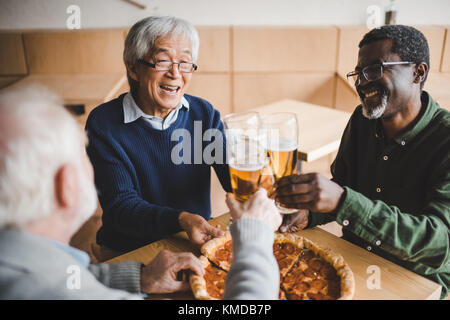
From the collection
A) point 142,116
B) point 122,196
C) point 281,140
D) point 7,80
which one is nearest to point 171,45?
point 142,116

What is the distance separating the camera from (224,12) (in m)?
3.68

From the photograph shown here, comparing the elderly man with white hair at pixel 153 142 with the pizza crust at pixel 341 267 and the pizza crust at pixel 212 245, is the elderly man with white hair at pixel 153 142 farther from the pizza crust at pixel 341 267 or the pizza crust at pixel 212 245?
the pizza crust at pixel 341 267

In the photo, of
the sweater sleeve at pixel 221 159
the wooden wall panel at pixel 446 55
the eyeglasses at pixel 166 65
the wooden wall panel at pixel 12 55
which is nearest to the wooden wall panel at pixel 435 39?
the wooden wall panel at pixel 446 55

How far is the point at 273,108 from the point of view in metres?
2.81

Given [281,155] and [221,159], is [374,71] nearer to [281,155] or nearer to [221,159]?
[281,155]

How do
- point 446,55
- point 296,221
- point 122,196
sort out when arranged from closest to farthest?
point 296,221, point 122,196, point 446,55

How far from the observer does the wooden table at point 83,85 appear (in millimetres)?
2930

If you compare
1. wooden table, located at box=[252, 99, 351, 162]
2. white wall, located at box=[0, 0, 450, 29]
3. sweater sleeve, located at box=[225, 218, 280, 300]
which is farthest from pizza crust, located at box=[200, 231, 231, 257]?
white wall, located at box=[0, 0, 450, 29]

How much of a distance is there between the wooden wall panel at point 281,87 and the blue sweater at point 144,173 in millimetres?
2032

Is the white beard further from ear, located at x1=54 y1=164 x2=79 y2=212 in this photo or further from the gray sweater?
ear, located at x1=54 y1=164 x2=79 y2=212

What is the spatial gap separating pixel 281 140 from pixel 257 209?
0.76 feet

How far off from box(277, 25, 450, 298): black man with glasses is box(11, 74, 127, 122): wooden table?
220cm
